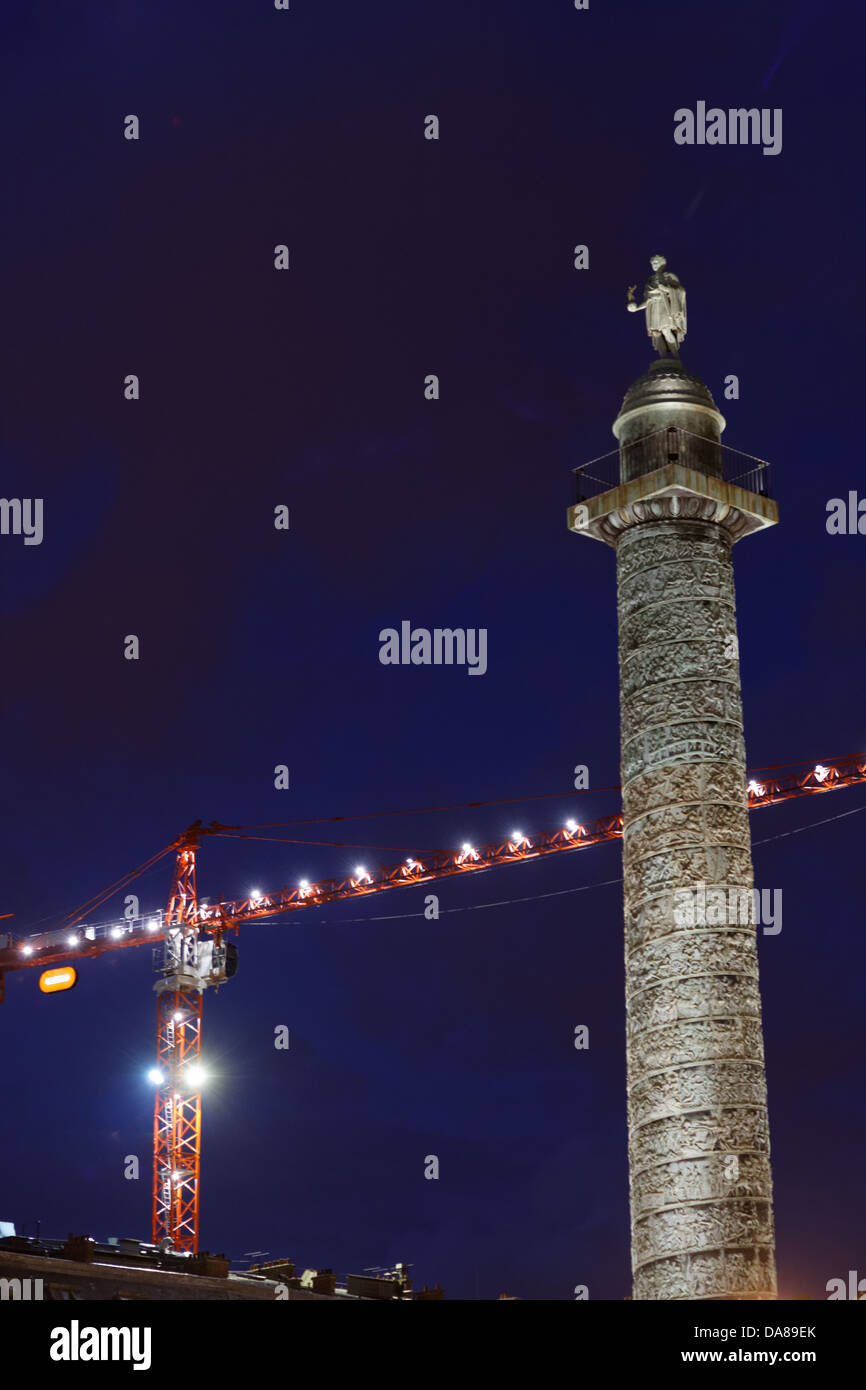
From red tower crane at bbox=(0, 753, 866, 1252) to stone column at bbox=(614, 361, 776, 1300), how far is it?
109ft

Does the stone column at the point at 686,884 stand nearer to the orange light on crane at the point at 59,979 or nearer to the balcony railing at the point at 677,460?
the balcony railing at the point at 677,460

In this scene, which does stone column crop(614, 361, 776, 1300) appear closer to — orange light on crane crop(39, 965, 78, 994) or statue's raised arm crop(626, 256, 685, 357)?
statue's raised arm crop(626, 256, 685, 357)

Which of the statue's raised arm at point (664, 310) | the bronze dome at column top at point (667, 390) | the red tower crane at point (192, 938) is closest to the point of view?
the bronze dome at column top at point (667, 390)

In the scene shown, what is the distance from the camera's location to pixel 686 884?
801 inches

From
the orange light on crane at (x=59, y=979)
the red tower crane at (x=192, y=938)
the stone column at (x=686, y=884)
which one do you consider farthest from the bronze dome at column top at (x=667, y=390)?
the red tower crane at (x=192, y=938)

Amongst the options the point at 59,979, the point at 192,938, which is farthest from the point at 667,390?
the point at 192,938

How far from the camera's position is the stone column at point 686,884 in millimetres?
19234

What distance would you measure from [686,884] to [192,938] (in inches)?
1625

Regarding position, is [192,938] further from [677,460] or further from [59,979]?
[677,460]

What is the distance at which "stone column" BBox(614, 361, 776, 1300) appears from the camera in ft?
63.1

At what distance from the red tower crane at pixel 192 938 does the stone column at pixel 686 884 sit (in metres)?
33.4

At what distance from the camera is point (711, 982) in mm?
19922
